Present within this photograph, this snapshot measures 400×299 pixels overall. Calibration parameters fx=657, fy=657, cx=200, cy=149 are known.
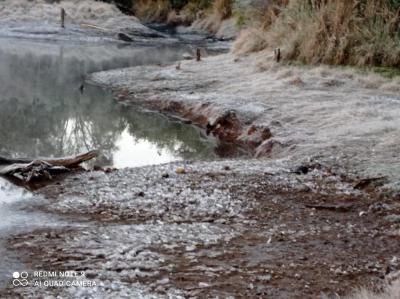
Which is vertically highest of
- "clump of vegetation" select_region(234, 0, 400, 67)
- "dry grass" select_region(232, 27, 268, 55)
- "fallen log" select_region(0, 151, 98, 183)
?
"clump of vegetation" select_region(234, 0, 400, 67)

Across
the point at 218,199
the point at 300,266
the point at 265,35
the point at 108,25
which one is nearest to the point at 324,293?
the point at 300,266

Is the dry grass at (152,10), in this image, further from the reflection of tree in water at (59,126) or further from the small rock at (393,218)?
the small rock at (393,218)

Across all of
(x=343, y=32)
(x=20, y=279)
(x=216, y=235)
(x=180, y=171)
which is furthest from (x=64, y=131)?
(x=20, y=279)

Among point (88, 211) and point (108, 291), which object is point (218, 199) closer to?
point (88, 211)

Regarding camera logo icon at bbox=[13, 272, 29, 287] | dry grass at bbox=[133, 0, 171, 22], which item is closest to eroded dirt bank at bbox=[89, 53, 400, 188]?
camera logo icon at bbox=[13, 272, 29, 287]

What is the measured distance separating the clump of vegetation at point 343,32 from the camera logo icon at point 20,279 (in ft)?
31.4

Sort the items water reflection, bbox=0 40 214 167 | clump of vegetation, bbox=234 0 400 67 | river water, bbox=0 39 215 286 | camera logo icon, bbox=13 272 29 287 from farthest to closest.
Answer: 1. clump of vegetation, bbox=234 0 400 67
2. water reflection, bbox=0 40 214 167
3. river water, bbox=0 39 215 286
4. camera logo icon, bbox=13 272 29 287

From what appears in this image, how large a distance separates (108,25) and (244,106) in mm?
21188

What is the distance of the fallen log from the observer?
7.39 metres

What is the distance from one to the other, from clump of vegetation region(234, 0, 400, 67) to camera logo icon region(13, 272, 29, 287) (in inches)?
377

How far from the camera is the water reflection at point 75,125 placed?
32.0 feet

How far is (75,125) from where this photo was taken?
11594 millimetres

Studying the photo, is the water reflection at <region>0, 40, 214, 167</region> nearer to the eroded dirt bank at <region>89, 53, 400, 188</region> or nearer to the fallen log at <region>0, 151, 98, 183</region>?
the eroded dirt bank at <region>89, 53, 400, 188</region>

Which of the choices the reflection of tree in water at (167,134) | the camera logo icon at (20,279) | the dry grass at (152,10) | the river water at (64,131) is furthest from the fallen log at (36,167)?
the dry grass at (152,10)
